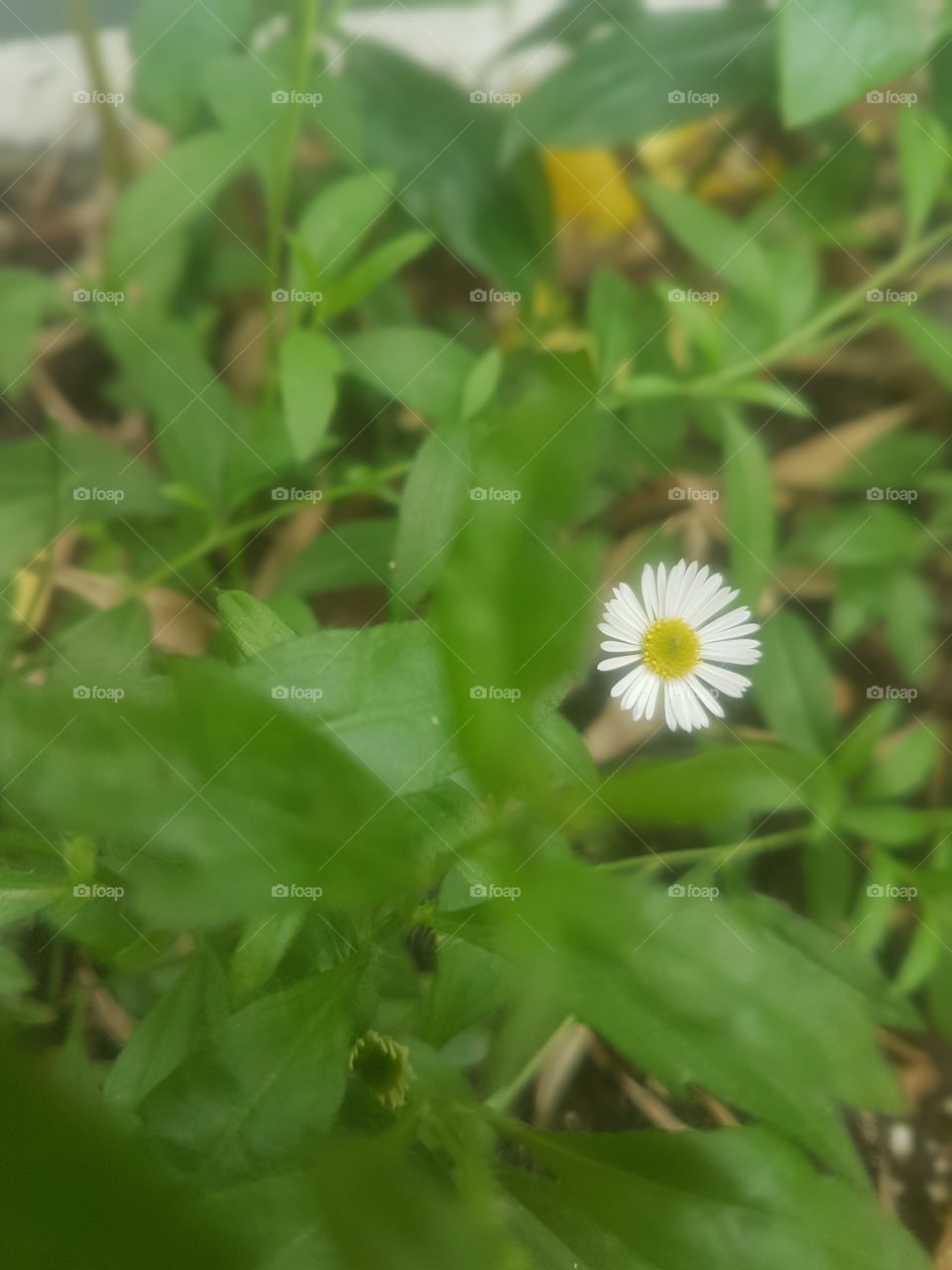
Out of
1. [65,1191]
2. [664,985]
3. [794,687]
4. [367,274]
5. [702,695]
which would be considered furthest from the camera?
[794,687]

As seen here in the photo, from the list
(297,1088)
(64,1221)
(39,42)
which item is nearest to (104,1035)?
(297,1088)

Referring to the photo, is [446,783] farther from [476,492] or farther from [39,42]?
[39,42]

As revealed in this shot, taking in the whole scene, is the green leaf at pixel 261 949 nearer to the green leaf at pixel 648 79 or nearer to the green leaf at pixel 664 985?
the green leaf at pixel 664 985

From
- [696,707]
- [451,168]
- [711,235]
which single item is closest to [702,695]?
[696,707]

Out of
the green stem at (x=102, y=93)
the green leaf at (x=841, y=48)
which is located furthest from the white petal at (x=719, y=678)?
the green stem at (x=102, y=93)

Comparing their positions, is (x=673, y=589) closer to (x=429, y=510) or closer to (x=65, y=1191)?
(x=429, y=510)
